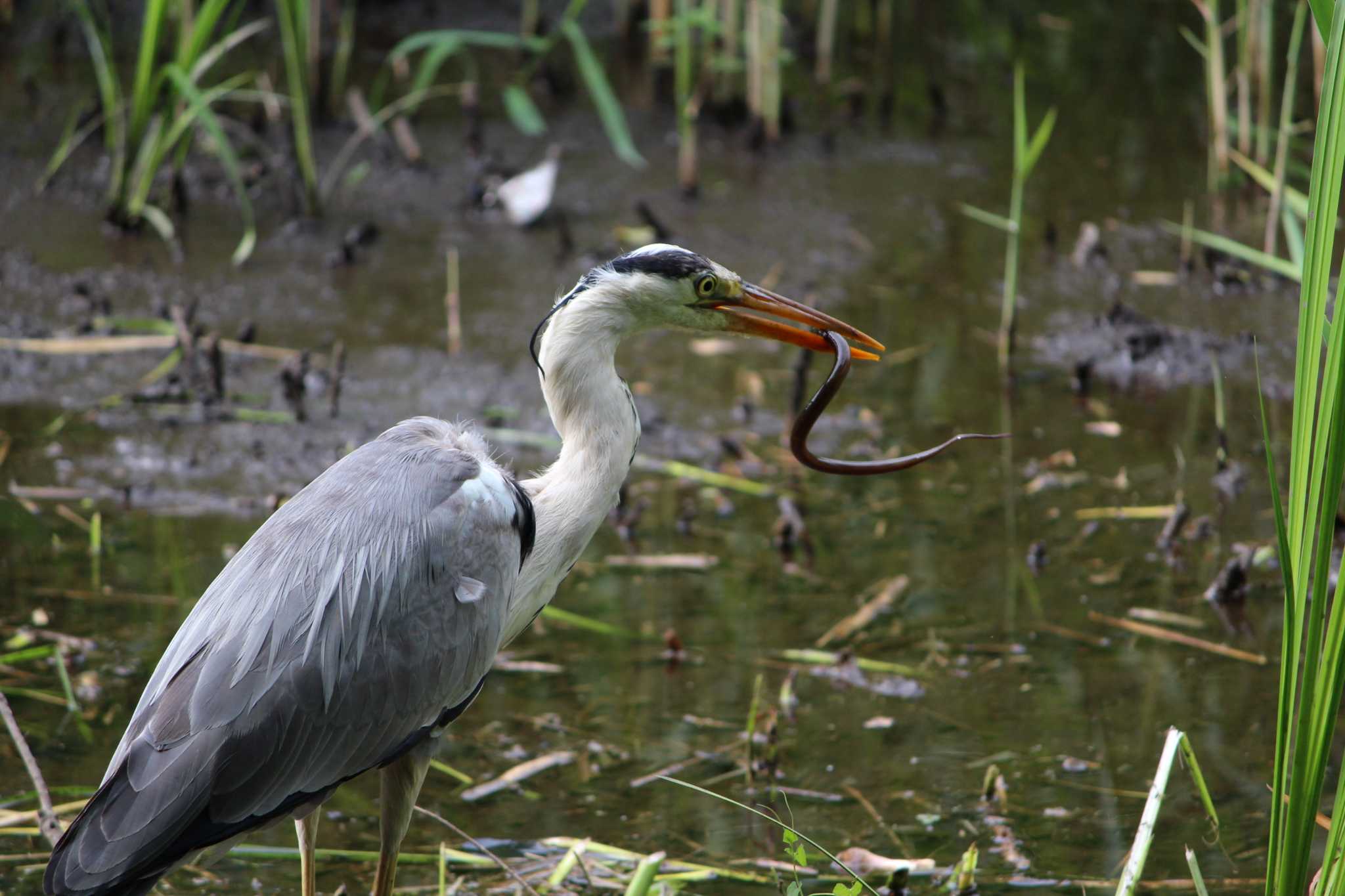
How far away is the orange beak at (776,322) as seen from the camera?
11.4 feet

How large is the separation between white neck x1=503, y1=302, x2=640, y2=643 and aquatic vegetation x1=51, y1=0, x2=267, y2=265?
128 inches

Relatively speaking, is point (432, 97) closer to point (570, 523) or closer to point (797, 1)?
point (797, 1)

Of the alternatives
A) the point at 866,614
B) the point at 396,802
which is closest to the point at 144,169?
the point at 866,614

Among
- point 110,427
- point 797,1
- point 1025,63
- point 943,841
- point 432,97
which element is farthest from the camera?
point 797,1

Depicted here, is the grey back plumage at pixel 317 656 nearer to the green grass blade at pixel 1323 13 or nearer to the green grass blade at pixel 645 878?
the green grass blade at pixel 645 878

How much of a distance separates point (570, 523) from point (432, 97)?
5.71 meters

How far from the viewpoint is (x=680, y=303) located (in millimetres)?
3455

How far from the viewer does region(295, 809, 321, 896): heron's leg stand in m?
3.14

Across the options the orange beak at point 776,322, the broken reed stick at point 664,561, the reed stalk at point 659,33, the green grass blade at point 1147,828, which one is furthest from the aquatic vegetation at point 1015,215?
the green grass blade at point 1147,828

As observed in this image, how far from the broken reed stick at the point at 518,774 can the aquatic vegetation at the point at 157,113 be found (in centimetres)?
331

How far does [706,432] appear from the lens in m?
5.90

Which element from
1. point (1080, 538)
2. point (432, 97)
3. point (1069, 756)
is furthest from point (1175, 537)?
point (432, 97)

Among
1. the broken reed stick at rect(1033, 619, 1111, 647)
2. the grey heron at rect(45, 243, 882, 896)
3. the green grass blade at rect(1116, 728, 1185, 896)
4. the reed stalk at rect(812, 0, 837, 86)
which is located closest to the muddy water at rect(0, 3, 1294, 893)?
the broken reed stick at rect(1033, 619, 1111, 647)

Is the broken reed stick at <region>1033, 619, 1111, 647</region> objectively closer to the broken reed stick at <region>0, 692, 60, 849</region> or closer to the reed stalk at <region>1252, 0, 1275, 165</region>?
the broken reed stick at <region>0, 692, 60, 849</region>
